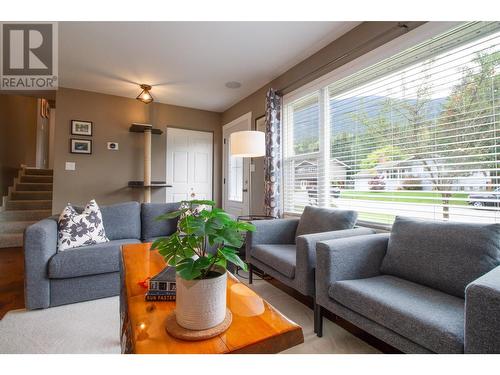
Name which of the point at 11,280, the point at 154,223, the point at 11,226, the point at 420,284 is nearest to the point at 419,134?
the point at 420,284

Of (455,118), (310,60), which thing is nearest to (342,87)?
(310,60)

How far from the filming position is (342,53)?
2.43m

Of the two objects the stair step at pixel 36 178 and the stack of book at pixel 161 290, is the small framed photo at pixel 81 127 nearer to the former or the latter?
the stair step at pixel 36 178

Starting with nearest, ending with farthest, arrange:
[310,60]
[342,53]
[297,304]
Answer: [297,304]
[342,53]
[310,60]

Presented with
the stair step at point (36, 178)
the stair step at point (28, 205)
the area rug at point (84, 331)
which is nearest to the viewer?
the area rug at point (84, 331)

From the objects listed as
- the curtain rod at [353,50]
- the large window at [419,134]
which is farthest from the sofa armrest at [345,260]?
the curtain rod at [353,50]

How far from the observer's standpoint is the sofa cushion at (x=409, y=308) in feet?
3.28

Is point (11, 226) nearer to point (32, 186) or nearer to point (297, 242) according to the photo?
point (32, 186)

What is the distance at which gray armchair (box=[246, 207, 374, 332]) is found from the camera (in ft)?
5.70

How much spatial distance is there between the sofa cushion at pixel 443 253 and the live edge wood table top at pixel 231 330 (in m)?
1.05

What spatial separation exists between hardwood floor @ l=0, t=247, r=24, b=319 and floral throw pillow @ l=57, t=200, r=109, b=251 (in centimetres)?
55

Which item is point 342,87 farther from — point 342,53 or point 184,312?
point 184,312
